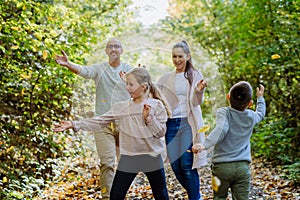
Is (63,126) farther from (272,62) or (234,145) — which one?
(272,62)

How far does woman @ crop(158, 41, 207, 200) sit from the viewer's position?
464cm

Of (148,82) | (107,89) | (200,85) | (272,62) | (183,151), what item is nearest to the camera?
(148,82)

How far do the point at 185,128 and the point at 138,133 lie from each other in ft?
2.71

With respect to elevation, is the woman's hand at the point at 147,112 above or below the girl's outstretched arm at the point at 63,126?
above

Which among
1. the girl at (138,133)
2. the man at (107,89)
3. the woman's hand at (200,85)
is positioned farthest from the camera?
the man at (107,89)

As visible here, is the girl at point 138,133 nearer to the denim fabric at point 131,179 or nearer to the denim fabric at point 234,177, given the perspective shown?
the denim fabric at point 131,179

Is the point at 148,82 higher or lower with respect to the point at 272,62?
lower

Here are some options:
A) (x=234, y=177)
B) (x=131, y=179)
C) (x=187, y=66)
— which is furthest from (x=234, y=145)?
(x=187, y=66)

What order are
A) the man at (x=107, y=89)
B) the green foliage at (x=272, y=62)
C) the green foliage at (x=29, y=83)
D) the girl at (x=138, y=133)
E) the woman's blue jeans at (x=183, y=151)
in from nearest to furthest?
the girl at (x=138, y=133) < the woman's blue jeans at (x=183, y=151) < the man at (x=107, y=89) < the green foliage at (x=29, y=83) < the green foliage at (x=272, y=62)

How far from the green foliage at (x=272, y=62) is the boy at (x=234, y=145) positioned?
12.9 feet

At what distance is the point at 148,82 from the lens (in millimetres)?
4180

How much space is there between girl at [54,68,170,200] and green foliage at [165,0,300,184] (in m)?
4.27

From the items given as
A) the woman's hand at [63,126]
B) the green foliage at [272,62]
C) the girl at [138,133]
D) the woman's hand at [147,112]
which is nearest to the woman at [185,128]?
the girl at [138,133]

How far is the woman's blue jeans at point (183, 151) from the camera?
464cm
